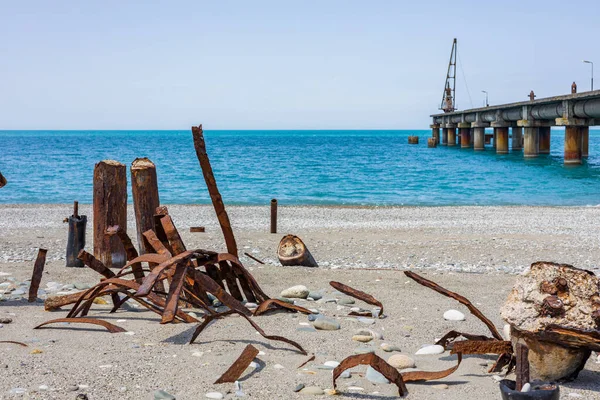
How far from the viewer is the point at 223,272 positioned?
4961mm

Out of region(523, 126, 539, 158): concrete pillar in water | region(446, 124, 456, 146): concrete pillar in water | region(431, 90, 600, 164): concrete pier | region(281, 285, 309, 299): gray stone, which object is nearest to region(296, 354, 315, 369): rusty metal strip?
region(281, 285, 309, 299): gray stone

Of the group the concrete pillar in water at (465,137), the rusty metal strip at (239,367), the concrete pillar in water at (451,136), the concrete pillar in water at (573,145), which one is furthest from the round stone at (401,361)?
the concrete pillar in water at (451,136)

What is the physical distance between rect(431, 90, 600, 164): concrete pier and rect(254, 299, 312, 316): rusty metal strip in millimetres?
27993

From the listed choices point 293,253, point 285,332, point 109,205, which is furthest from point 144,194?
point 285,332

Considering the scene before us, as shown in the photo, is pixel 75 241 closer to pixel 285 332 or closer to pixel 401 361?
pixel 285 332

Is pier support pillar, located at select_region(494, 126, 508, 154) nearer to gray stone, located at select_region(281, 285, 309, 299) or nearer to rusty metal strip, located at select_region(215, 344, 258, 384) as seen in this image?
gray stone, located at select_region(281, 285, 309, 299)

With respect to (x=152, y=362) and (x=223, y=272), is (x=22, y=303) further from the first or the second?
(x=152, y=362)

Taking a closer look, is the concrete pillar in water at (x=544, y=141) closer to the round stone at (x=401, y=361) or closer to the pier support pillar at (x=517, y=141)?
the pier support pillar at (x=517, y=141)

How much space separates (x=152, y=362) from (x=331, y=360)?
3.57ft

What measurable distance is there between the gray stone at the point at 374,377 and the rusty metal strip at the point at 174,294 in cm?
120

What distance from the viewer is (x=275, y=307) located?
497 centimetres

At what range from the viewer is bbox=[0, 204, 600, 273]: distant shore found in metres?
9.67

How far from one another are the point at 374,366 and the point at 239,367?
755 millimetres

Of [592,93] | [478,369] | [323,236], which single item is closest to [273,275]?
[478,369]
